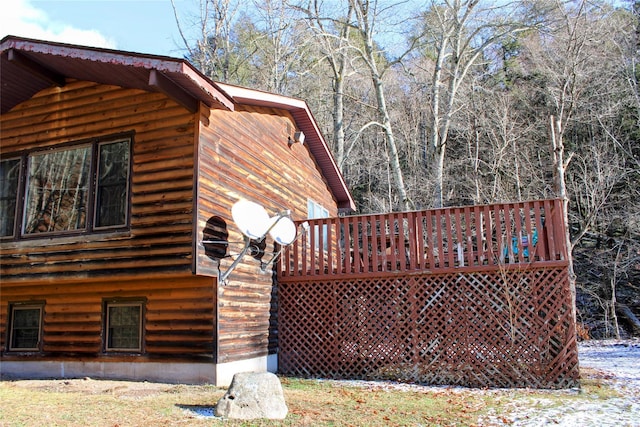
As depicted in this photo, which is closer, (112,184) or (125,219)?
(125,219)

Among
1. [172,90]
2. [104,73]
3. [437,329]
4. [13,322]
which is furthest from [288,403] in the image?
[13,322]

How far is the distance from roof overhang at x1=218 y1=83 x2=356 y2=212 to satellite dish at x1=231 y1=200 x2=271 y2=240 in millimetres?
1908

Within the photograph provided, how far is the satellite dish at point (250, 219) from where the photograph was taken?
764 cm

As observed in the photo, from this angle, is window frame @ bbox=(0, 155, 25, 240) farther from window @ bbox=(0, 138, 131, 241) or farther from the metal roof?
the metal roof

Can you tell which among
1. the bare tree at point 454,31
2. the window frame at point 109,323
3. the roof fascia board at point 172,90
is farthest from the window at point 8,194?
the bare tree at point 454,31

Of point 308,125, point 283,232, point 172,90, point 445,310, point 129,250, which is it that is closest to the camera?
point 172,90

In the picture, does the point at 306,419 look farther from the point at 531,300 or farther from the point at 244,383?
the point at 531,300

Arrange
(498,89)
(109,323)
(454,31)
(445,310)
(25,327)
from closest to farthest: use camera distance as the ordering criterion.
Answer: (109,323), (445,310), (25,327), (454,31), (498,89)

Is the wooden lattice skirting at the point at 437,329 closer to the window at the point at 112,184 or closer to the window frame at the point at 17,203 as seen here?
the window at the point at 112,184

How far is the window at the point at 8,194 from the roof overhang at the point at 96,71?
115 centimetres

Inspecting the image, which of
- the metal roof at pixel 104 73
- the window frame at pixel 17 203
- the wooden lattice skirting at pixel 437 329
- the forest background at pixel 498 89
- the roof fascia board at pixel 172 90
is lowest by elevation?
the wooden lattice skirting at pixel 437 329

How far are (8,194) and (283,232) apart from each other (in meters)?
4.99

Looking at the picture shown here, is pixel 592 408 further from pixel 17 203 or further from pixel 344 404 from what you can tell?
pixel 17 203

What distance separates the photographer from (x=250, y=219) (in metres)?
7.84
